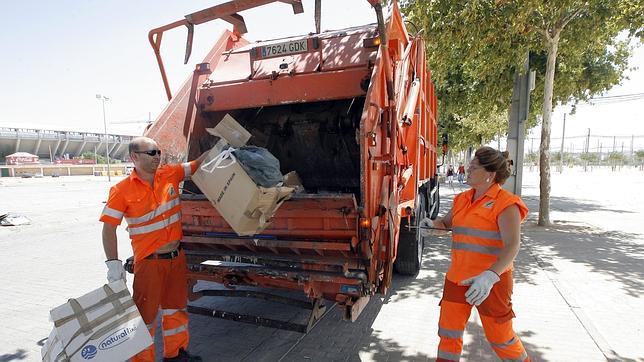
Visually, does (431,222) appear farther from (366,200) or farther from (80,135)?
(80,135)

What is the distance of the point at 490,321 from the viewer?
2.15 metres

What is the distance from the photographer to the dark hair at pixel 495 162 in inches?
84.6

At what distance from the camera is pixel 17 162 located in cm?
5131

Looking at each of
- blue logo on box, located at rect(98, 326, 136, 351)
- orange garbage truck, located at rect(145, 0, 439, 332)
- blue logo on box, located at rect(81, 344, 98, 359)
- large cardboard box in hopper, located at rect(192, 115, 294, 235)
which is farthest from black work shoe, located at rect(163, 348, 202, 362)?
large cardboard box in hopper, located at rect(192, 115, 294, 235)

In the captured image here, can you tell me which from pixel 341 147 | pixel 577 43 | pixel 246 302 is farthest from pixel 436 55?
pixel 246 302

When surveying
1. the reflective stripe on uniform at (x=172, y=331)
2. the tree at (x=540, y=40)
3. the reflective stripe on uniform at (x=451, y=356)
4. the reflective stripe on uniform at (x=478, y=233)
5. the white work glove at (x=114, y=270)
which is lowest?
the reflective stripe on uniform at (x=172, y=331)

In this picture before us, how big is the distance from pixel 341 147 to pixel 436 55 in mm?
4749

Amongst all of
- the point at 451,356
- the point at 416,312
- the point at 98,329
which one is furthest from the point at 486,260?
the point at 98,329

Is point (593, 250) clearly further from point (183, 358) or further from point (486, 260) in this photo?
point (183, 358)

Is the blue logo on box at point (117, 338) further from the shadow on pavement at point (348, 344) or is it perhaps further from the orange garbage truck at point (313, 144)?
the shadow on pavement at point (348, 344)

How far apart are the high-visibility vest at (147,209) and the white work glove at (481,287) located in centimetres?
186

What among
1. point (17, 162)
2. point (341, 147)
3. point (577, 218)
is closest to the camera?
point (341, 147)

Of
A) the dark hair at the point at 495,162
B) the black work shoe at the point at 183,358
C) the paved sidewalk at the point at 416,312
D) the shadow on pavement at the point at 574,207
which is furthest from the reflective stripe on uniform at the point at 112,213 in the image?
the shadow on pavement at the point at 574,207

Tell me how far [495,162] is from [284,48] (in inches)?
82.9
